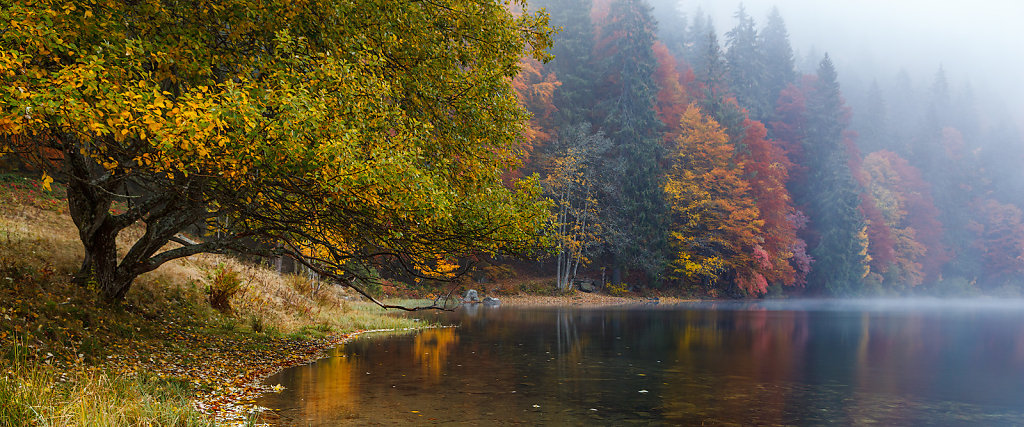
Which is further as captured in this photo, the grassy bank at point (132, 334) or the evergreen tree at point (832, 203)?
the evergreen tree at point (832, 203)

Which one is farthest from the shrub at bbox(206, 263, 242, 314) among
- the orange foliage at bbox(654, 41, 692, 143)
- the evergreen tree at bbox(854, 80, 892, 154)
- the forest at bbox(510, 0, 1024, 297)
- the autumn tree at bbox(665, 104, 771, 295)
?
the evergreen tree at bbox(854, 80, 892, 154)

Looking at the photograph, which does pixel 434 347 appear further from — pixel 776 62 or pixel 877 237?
pixel 776 62

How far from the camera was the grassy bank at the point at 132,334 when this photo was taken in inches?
205

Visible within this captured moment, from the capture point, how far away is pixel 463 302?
32656 millimetres

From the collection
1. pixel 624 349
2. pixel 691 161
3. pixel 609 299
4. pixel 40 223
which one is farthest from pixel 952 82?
pixel 40 223

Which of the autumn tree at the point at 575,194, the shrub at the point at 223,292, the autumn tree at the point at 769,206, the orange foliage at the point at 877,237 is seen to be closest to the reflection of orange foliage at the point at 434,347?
the shrub at the point at 223,292

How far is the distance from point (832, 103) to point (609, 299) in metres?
32.5

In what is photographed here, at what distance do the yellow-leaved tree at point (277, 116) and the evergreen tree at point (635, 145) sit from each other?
87.7ft

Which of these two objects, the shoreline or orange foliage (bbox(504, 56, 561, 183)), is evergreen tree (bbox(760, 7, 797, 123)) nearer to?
orange foliage (bbox(504, 56, 561, 183))

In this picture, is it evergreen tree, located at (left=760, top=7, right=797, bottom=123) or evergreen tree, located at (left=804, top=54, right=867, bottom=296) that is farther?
evergreen tree, located at (left=760, top=7, right=797, bottom=123)

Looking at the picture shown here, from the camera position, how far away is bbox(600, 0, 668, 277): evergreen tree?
39406 mm

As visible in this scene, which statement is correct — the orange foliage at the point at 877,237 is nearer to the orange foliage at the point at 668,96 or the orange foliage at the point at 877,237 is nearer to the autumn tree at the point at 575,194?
the orange foliage at the point at 668,96

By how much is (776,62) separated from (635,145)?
3611 centimetres

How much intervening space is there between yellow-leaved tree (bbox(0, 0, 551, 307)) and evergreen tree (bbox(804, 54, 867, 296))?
4659cm
